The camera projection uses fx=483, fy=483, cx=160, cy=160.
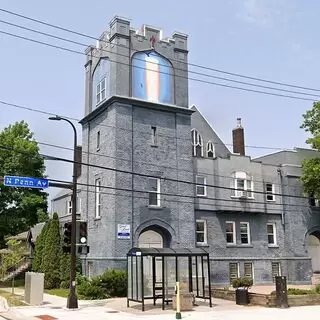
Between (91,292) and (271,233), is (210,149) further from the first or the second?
(91,292)

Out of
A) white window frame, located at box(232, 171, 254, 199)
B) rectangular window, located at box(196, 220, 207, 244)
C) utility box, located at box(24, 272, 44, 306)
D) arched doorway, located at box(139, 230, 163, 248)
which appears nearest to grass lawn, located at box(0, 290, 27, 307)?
utility box, located at box(24, 272, 44, 306)

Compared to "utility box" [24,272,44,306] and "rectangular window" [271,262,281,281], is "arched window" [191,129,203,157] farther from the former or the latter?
"utility box" [24,272,44,306]

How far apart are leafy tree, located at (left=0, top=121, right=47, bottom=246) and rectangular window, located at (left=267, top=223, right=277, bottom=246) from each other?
18.1m

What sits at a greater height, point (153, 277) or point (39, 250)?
point (39, 250)

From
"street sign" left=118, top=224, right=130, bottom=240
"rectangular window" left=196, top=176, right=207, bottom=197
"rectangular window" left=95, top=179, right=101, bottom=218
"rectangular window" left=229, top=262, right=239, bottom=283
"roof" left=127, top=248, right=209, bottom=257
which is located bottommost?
"rectangular window" left=229, top=262, right=239, bottom=283

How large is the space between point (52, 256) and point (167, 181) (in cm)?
980

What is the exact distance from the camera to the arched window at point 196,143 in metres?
41.3

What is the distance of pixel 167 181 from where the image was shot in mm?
32781

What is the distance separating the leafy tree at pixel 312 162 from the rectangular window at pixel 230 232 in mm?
6593

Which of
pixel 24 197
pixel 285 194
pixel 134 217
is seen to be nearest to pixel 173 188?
pixel 134 217

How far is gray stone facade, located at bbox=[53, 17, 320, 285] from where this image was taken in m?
31.4

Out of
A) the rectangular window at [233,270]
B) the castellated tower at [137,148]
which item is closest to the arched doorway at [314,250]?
the rectangular window at [233,270]

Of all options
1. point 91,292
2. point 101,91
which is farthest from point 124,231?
point 101,91

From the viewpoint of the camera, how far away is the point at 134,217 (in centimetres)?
3095
